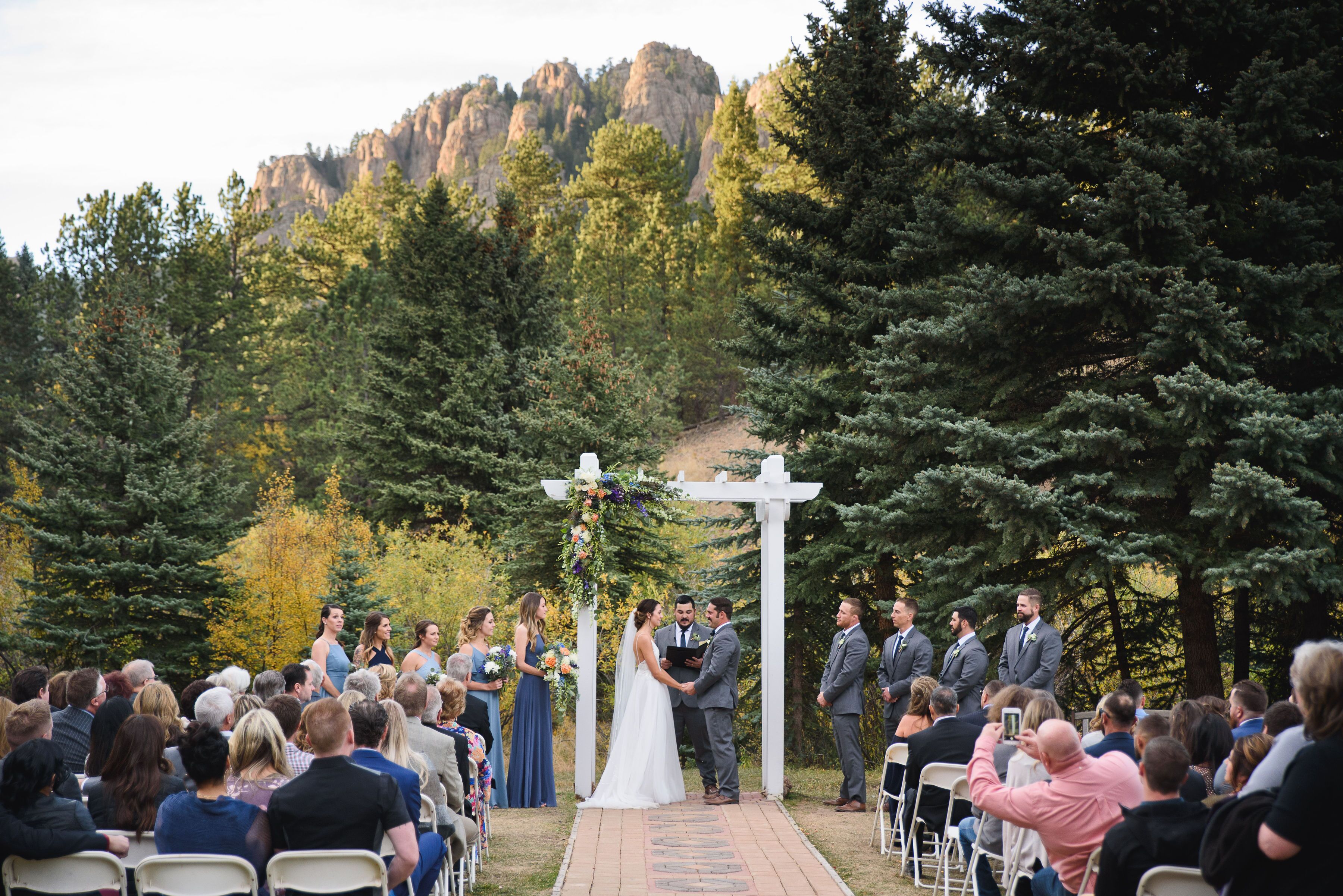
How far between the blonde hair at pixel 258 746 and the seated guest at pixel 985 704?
4323 millimetres

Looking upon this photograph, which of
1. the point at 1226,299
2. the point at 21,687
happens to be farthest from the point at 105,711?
the point at 1226,299

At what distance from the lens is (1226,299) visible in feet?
37.0

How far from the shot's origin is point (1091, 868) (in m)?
4.62

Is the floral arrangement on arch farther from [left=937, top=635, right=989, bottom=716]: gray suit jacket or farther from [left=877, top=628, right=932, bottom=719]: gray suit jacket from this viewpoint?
[left=937, top=635, right=989, bottom=716]: gray suit jacket

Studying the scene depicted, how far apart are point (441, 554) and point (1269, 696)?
624 inches

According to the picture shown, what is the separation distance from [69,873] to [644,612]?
6570mm

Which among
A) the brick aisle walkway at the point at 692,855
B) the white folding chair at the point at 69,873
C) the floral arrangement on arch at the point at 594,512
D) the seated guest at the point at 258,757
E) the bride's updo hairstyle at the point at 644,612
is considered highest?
the floral arrangement on arch at the point at 594,512

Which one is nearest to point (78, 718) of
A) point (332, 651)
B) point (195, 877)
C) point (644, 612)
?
point (332, 651)

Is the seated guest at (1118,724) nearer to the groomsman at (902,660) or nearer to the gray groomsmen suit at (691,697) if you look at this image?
the groomsman at (902,660)

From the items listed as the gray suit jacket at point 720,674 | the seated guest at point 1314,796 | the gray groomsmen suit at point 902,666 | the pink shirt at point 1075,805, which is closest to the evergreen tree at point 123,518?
the gray suit jacket at point 720,674

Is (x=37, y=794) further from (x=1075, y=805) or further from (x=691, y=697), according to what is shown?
(x=691, y=697)

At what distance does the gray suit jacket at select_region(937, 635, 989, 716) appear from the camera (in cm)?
931

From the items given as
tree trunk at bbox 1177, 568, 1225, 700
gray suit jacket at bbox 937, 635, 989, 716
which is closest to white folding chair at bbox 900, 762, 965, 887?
gray suit jacket at bbox 937, 635, 989, 716

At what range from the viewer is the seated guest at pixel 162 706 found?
5758mm
